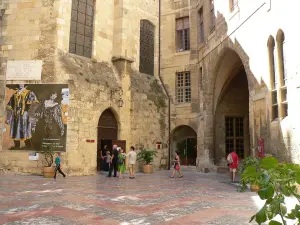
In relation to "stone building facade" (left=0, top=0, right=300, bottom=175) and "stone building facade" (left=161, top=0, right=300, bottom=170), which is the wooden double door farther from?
"stone building facade" (left=161, top=0, right=300, bottom=170)

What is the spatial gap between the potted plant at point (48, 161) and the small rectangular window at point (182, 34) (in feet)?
32.3

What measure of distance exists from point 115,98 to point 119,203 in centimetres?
851

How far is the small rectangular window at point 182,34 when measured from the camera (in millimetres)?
17688

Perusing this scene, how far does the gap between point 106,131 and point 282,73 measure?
27.0ft

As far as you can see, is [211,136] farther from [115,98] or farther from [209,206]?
[209,206]

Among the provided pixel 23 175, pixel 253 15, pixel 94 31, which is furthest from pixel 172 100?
pixel 23 175

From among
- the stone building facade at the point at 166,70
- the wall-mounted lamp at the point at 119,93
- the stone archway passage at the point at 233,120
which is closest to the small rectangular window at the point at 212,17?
the stone building facade at the point at 166,70

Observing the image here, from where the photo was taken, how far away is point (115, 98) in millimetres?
14312

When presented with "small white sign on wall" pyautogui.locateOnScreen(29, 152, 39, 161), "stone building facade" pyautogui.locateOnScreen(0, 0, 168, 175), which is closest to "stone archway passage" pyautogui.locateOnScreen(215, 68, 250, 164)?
"stone building facade" pyautogui.locateOnScreen(0, 0, 168, 175)

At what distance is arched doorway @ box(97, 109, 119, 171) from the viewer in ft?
45.2

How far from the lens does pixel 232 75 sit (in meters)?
15.3

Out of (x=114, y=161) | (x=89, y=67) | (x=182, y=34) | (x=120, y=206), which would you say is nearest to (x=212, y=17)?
(x=182, y=34)

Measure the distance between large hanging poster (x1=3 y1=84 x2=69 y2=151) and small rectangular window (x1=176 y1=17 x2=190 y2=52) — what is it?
8.27m

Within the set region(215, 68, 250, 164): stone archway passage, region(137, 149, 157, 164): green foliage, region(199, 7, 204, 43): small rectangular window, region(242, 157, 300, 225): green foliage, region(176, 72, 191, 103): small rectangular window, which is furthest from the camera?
region(176, 72, 191, 103): small rectangular window
